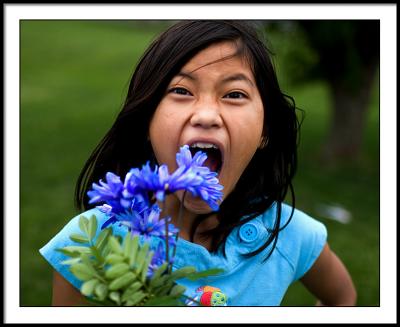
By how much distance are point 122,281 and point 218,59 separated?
763 millimetres

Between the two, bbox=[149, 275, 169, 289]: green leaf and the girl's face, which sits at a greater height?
the girl's face

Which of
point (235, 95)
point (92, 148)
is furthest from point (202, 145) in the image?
point (92, 148)

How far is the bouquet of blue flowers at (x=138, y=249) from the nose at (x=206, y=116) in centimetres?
30

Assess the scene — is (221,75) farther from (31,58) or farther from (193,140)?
(31,58)

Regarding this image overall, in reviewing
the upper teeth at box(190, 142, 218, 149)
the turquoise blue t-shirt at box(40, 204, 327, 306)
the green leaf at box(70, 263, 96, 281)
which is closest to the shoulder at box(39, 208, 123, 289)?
the turquoise blue t-shirt at box(40, 204, 327, 306)

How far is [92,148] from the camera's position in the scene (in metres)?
8.80

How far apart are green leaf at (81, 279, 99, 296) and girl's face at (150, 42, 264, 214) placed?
0.55m

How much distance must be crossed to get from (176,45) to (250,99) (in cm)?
27

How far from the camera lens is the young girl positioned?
→ 1644 mm

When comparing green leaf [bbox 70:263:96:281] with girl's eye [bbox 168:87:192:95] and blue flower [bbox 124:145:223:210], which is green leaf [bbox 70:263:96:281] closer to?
blue flower [bbox 124:145:223:210]

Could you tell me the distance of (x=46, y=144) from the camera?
30.1 feet

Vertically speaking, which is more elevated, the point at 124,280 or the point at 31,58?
the point at 31,58

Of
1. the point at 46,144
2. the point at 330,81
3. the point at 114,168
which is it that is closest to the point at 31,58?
the point at 46,144

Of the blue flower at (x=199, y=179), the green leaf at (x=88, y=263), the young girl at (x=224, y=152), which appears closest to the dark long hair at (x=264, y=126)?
the young girl at (x=224, y=152)
